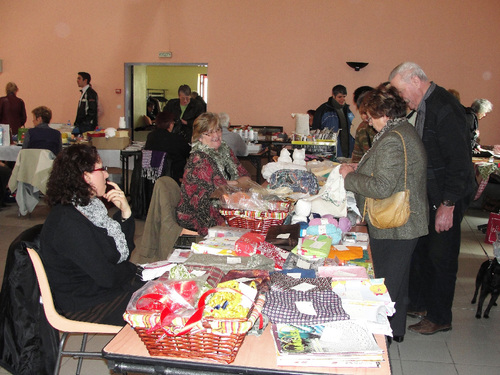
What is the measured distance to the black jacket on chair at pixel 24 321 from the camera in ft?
6.75

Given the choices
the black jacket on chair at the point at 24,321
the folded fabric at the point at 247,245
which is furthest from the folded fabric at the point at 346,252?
the black jacket on chair at the point at 24,321

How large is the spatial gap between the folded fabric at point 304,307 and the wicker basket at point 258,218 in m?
0.94

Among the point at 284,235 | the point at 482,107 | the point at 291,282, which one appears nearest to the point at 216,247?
the point at 284,235

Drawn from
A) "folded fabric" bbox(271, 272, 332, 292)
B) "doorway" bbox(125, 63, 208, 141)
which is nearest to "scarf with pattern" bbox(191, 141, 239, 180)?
"folded fabric" bbox(271, 272, 332, 292)

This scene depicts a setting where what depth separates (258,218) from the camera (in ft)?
8.45

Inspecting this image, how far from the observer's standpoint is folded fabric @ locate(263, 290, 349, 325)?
4.89 feet

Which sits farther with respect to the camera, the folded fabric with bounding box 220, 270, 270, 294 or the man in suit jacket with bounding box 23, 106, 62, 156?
the man in suit jacket with bounding box 23, 106, 62, 156

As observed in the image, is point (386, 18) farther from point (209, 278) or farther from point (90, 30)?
point (209, 278)

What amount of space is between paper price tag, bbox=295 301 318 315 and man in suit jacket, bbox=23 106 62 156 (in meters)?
5.19

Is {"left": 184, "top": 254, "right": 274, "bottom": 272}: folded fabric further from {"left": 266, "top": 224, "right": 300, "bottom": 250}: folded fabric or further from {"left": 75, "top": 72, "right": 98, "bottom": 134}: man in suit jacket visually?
{"left": 75, "top": 72, "right": 98, "bottom": 134}: man in suit jacket

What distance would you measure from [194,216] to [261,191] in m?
Answer: 0.63

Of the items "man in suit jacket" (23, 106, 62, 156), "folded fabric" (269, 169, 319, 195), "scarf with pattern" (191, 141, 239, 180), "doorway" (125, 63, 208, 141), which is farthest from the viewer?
"doorway" (125, 63, 208, 141)

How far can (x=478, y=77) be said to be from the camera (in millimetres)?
8758

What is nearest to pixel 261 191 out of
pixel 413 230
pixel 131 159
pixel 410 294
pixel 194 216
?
pixel 194 216
